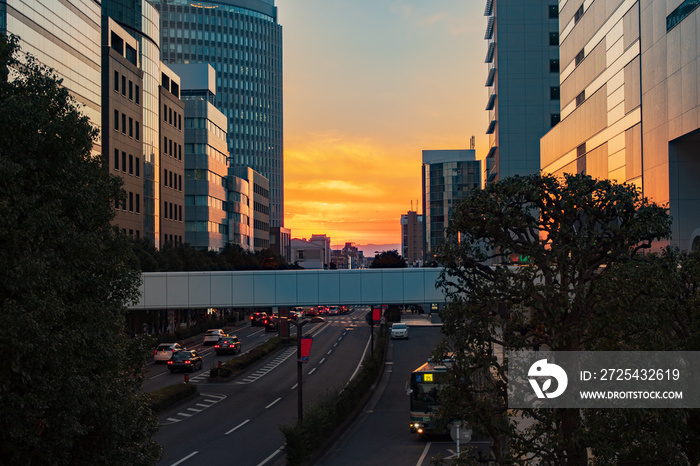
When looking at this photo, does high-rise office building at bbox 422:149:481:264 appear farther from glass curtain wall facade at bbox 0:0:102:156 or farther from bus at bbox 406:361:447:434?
bus at bbox 406:361:447:434

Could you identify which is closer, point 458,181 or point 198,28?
point 458,181

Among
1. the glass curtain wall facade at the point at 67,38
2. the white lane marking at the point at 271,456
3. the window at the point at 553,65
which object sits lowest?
the white lane marking at the point at 271,456

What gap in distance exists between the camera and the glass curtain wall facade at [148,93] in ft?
235

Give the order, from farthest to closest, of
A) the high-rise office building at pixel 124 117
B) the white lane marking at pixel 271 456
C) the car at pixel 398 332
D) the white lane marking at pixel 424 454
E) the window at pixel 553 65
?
1. the window at pixel 553 65
2. the car at pixel 398 332
3. the high-rise office building at pixel 124 117
4. the white lane marking at pixel 424 454
5. the white lane marking at pixel 271 456

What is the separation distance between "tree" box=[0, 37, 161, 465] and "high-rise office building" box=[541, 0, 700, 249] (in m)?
22.2

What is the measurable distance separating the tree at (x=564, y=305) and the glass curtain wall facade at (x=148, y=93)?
212 feet

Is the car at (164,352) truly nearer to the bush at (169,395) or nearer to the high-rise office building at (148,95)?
the bush at (169,395)

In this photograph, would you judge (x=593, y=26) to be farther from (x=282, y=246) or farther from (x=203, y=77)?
(x=282, y=246)

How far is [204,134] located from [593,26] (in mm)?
68103

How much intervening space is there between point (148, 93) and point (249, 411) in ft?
162

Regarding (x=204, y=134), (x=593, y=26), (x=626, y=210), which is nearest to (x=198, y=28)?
(x=204, y=134)

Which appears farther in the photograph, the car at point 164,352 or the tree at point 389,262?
the tree at point 389,262

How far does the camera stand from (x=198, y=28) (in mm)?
199000

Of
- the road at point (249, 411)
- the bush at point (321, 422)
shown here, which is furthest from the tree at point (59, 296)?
the road at point (249, 411)
